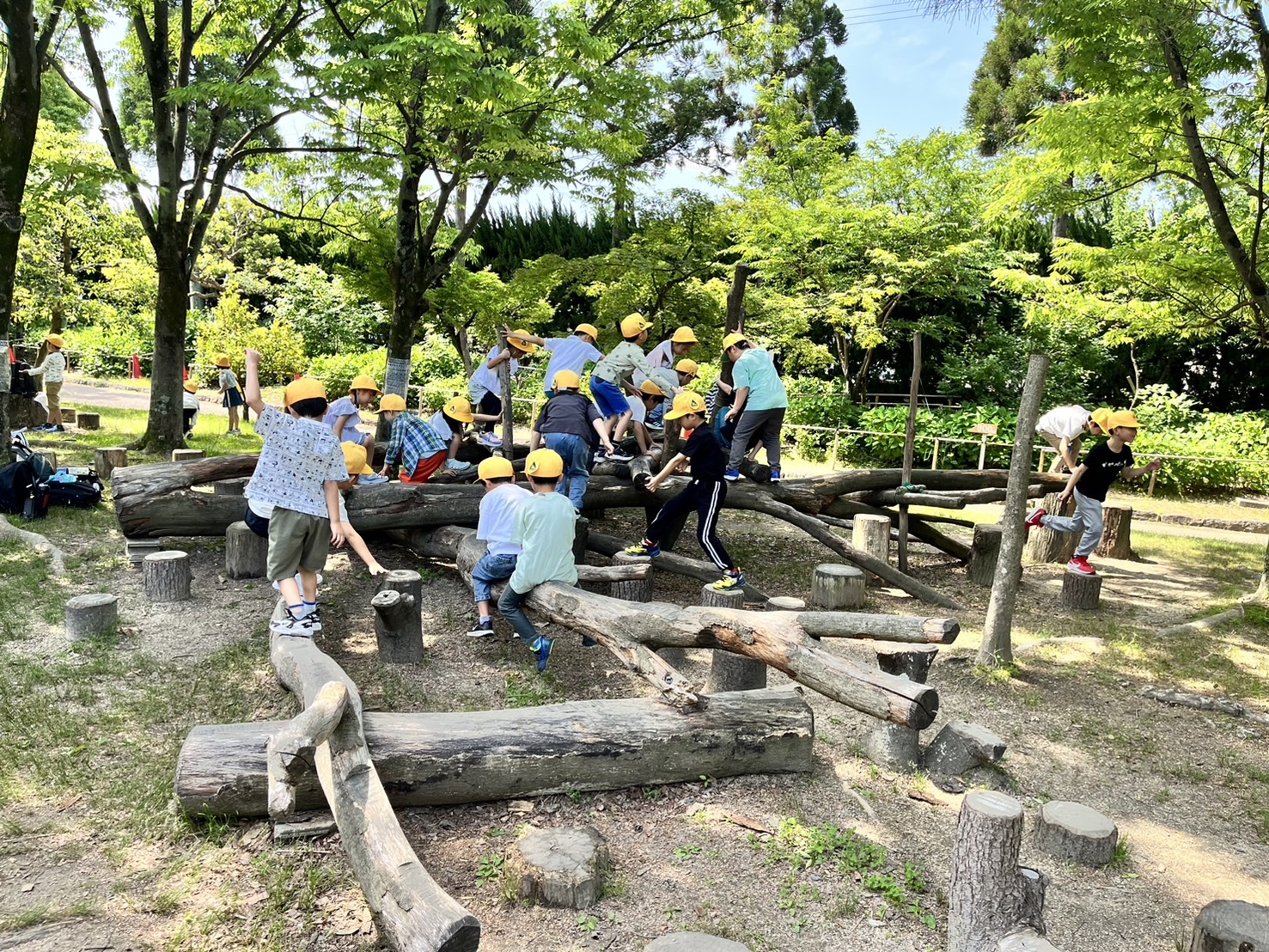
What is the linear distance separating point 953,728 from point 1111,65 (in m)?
6.15

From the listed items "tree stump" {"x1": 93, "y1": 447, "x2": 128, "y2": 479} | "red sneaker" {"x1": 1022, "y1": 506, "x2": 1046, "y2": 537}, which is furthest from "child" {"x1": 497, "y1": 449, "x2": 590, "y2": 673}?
"tree stump" {"x1": 93, "y1": 447, "x2": 128, "y2": 479}

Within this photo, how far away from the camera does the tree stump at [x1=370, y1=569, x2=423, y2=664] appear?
556cm

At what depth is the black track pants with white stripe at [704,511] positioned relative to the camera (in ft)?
23.1

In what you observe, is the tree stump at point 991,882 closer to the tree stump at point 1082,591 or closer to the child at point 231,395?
the tree stump at point 1082,591

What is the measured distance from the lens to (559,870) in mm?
3447

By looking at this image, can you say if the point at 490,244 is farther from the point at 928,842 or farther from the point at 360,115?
the point at 928,842

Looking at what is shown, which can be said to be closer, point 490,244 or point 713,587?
point 713,587

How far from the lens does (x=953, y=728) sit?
4875 mm

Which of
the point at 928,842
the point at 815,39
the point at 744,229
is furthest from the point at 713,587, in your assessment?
the point at 815,39

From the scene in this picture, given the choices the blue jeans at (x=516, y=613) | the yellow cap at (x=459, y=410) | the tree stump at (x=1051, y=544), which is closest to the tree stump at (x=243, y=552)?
the yellow cap at (x=459, y=410)

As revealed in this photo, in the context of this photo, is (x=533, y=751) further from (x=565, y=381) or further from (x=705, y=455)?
(x=565, y=381)

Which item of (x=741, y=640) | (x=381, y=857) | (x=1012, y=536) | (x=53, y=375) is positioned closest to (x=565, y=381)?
(x=741, y=640)

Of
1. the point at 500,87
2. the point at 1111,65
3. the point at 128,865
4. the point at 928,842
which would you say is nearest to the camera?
the point at 128,865

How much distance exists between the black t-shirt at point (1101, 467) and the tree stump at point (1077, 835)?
513 centimetres
